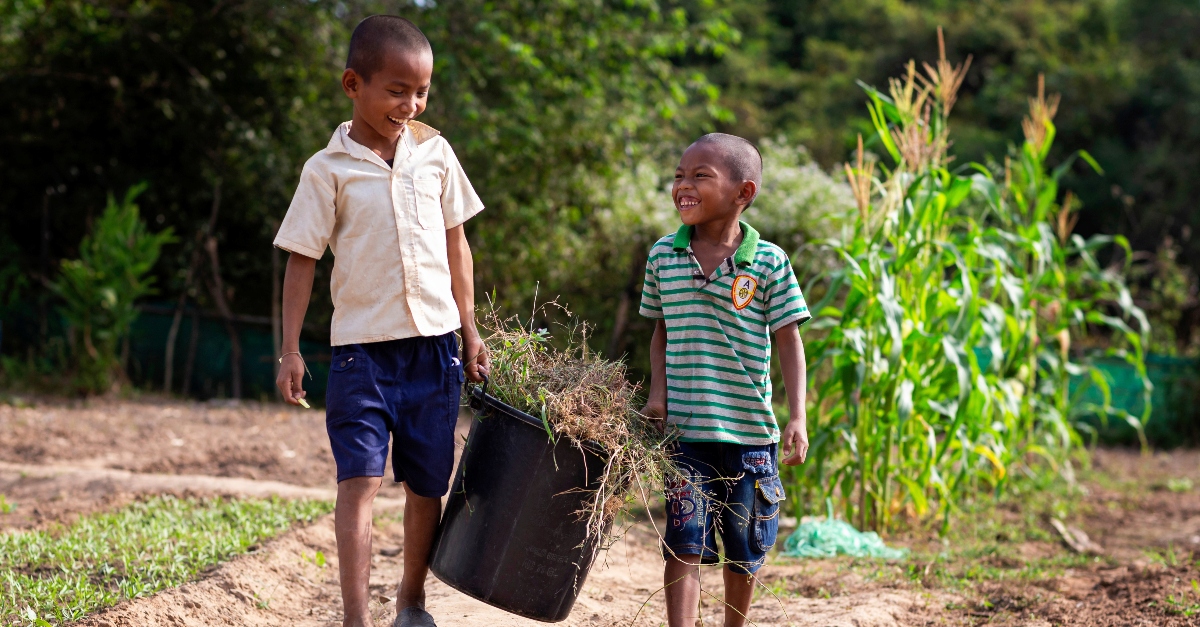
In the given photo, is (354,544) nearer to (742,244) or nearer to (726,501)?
(726,501)

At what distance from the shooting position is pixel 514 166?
326 inches

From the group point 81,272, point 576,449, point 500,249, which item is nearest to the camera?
point 576,449

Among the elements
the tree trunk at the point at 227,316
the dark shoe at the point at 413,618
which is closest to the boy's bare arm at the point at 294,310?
the dark shoe at the point at 413,618

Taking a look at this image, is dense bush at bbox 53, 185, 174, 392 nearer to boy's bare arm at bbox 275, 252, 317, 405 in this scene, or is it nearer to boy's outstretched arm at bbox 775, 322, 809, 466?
boy's bare arm at bbox 275, 252, 317, 405

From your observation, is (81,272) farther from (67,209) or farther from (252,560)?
(252,560)

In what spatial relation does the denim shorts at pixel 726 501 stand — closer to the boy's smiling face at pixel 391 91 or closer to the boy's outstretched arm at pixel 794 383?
the boy's outstretched arm at pixel 794 383

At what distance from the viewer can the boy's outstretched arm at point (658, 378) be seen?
265 centimetres

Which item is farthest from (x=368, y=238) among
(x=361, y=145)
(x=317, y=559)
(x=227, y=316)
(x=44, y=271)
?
(x=44, y=271)

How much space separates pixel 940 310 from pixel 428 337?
273cm

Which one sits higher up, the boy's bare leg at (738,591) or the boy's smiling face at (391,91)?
the boy's smiling face at (391,91)

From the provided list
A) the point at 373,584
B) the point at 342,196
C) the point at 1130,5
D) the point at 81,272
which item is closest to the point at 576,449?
the point at 342,196

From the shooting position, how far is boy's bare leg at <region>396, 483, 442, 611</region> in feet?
8.80

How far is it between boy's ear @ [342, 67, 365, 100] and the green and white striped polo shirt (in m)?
0.96

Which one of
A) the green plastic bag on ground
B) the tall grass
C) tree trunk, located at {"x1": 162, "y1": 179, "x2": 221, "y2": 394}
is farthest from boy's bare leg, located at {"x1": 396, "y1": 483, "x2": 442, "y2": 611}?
tree trunk, located at {"x1": 162, "y1": 179, "x2": 221, "y2": 394}
